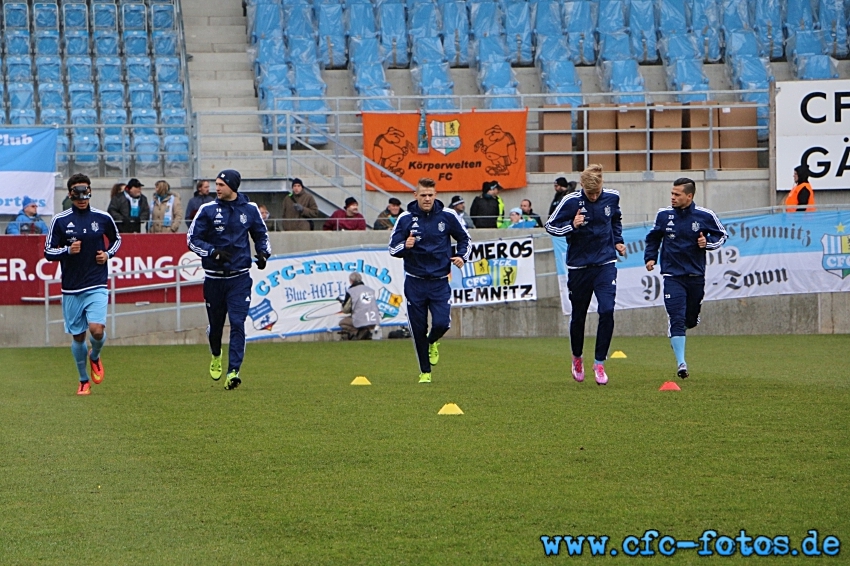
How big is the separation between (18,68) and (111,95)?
2147 mm

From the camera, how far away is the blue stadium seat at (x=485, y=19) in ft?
100

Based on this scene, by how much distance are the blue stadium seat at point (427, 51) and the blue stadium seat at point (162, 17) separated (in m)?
5.59

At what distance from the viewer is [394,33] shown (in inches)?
1190

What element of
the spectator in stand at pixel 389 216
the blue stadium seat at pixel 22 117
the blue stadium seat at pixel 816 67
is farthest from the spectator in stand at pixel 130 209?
the blue stadium seat at pixel 816 67

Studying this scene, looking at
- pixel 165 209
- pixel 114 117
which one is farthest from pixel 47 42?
pixel 165 209

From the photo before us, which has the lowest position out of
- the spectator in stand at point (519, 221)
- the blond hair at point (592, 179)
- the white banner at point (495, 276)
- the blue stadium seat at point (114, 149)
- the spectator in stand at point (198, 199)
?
the white banner at point (495, 276)

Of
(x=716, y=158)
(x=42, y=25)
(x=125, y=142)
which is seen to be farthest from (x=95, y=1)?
(x=716, y=158)

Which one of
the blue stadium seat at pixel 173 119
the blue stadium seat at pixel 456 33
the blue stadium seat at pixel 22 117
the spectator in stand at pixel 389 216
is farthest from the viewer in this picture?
the blue stadium seat at pixel 456 33

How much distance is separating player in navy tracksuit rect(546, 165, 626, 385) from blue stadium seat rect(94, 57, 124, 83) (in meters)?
17.7

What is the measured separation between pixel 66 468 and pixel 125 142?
17861 mm

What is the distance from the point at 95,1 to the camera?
99.8ft

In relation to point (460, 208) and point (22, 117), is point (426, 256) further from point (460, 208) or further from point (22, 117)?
point (22, 117)

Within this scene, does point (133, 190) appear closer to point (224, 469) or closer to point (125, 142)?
point (125, 142)

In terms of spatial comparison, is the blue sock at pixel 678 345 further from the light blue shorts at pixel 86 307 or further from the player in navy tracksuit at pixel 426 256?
the light blue shorts at pixel 86 307
